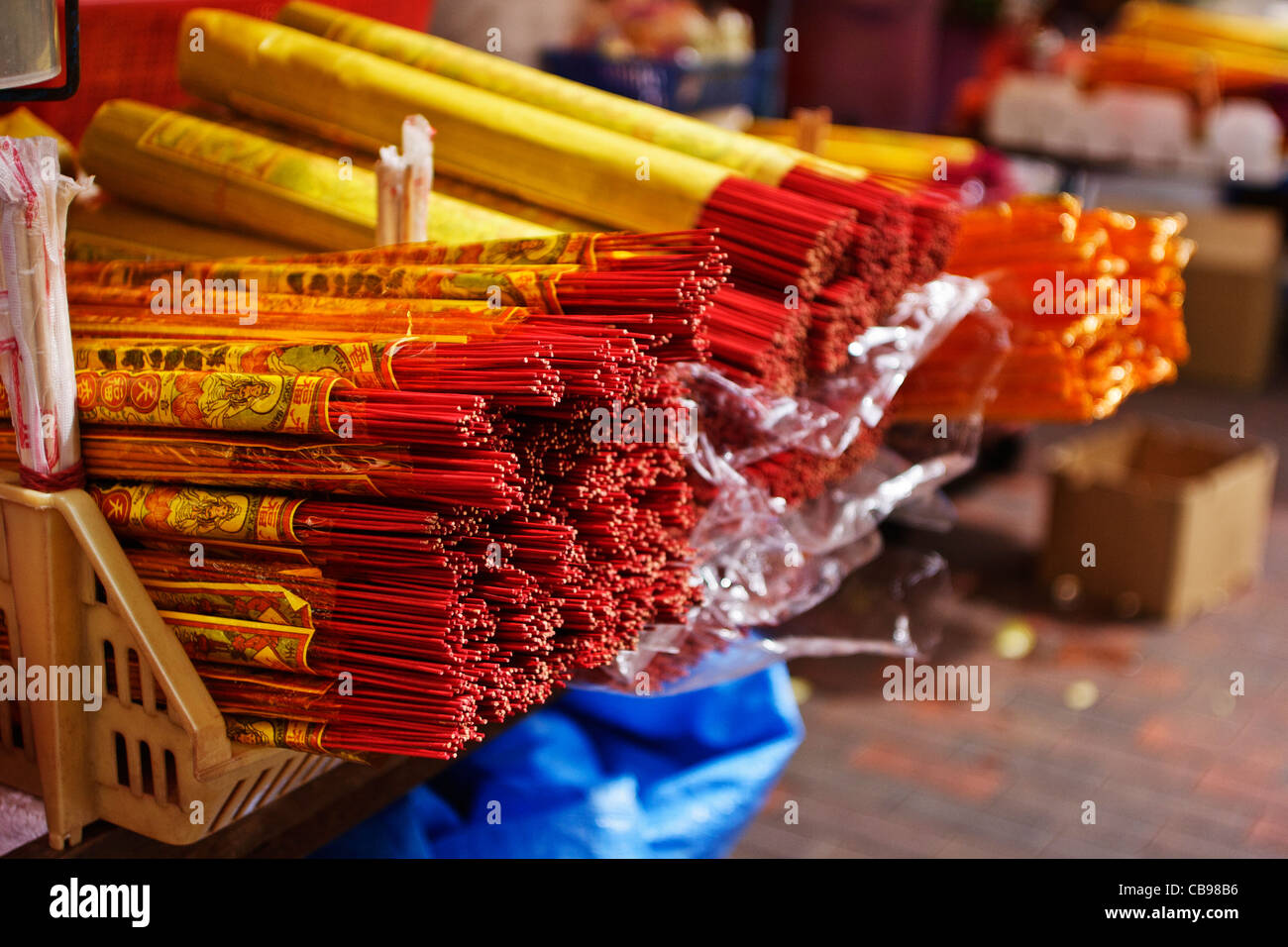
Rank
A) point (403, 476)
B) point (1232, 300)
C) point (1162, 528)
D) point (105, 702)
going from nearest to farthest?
1. point (403, 476)
2. point (105, 702)
3. point (1162, 528)
4. point (1232, 300)

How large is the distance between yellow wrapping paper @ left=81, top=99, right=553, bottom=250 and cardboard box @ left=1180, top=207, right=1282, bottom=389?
16.3 ft

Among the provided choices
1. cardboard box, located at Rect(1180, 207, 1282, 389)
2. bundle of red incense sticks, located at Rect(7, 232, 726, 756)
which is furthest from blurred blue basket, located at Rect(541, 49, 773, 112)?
cardboard box, located at Rect(1180, 207, 1282, 389)

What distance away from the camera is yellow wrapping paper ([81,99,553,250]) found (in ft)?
4.63

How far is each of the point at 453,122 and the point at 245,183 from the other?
0.24 m

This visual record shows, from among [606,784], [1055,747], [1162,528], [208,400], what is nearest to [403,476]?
[208,400]

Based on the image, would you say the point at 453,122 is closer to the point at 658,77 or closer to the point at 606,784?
the point at 606,784

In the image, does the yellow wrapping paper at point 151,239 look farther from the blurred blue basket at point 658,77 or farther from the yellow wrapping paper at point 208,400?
the blurred blue basket at point 658,77

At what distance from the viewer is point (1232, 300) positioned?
5.71 m

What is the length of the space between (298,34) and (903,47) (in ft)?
14.7

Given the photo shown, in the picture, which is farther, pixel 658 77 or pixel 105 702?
Answer: pixel 658 77

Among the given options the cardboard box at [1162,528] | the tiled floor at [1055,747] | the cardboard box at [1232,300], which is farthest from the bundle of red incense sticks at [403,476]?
the cardboard box at [1232,300]

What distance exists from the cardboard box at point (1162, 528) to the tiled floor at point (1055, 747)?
85mm
